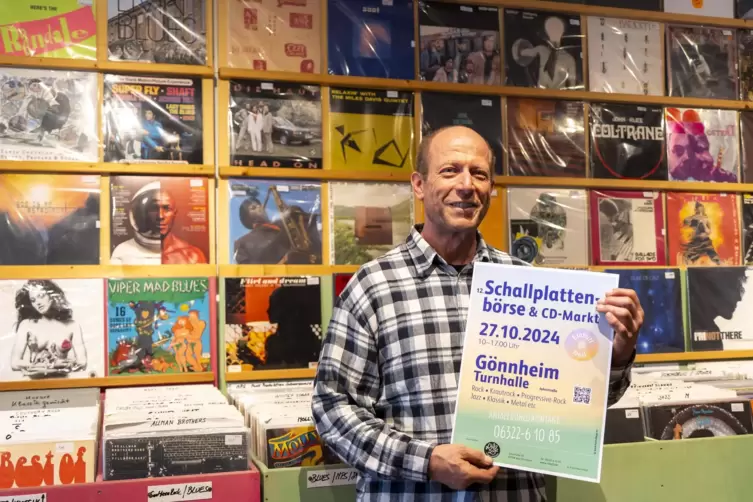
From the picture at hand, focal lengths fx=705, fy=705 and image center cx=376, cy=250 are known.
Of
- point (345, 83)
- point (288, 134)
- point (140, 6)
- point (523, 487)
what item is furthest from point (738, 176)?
point (140, 6)

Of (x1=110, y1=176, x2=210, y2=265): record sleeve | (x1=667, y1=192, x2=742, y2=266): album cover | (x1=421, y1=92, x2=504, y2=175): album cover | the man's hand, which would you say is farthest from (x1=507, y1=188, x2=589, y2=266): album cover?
the man's hand

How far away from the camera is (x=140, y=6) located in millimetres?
3094

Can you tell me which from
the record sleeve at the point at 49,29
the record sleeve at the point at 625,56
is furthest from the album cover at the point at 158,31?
the record sleeve at the point at 625,56

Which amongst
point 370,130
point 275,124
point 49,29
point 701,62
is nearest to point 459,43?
point 370,130

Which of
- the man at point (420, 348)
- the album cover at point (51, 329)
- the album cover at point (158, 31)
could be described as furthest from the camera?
the album cover at point (158, 31)

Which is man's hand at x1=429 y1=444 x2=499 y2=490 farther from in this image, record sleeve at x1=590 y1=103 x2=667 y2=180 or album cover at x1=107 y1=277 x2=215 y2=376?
record sleeve at x1=590 y1=103 x2=667 y2=180

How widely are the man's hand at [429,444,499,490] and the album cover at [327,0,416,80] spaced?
2.15 meters

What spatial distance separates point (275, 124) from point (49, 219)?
3.43 feet

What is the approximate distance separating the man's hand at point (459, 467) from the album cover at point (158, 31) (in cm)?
221

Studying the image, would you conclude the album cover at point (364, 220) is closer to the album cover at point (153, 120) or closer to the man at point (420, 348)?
the album cover at point (153, 120)

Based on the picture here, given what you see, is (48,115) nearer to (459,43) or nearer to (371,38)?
(371,38)

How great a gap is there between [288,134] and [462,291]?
5.29 ft

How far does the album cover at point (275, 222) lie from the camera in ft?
10.4

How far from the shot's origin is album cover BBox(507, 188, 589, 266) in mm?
3488
